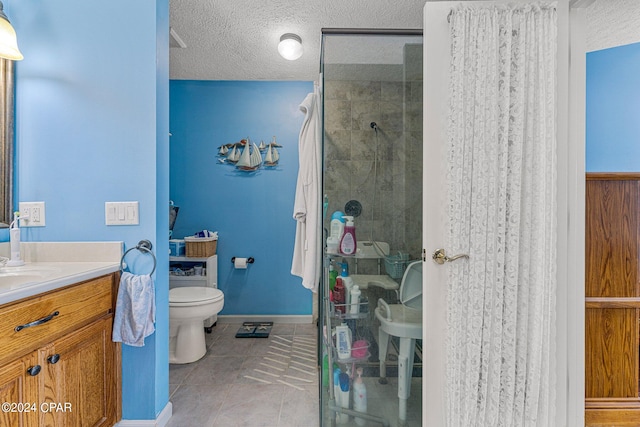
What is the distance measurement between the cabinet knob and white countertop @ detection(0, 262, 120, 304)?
27cm

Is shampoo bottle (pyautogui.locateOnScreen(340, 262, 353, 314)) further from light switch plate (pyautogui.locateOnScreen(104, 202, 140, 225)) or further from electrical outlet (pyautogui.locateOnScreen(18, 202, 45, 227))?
electrical outlet (pyautogui.locateOnScreen(18, 202, 45, 227))

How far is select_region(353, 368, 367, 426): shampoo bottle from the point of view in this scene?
1.54 m

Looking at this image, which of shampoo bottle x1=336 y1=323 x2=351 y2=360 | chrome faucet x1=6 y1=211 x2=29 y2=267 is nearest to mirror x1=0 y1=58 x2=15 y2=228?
chrome faucet x1=6 y1=211 x2=29 y2=267

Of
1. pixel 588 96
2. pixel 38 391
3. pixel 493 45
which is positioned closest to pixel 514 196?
pixel 493 45

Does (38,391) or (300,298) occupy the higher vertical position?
(38,391)

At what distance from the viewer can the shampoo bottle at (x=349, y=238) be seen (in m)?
1.56

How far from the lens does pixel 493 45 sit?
1327 mm

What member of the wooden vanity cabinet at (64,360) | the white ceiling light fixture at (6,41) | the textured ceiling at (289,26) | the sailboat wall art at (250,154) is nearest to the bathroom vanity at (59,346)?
the wooden vanity cabinet at (64,360)

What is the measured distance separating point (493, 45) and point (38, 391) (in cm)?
223

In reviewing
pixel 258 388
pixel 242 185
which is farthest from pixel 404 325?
pixel 242 185

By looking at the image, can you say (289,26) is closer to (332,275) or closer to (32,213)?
(332,275)

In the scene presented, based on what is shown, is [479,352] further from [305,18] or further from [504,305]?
[305,18]

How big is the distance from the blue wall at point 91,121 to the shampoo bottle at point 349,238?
1010 millimetres

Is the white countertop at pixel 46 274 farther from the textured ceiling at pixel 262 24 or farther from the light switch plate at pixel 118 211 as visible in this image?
the textured ceiling at pixel 262 24
